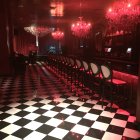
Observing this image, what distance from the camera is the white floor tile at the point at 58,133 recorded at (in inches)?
116

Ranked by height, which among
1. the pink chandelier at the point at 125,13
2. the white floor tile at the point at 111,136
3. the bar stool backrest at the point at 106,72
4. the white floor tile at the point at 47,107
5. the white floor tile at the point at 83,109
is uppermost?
the pink chandelier at the point at 125,13

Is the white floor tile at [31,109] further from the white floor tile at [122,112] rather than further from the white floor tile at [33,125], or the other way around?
the white floor tile at [122,112]

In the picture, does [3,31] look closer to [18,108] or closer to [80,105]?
[18,108]

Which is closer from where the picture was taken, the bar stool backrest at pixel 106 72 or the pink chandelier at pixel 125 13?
the bar stool backrest at pixel 106 72

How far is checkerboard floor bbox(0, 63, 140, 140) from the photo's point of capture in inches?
118

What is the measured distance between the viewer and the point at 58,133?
304cm

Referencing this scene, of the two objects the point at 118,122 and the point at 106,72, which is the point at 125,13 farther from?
the point at 118,122

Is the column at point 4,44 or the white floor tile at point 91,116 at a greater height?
the column at point 4,44

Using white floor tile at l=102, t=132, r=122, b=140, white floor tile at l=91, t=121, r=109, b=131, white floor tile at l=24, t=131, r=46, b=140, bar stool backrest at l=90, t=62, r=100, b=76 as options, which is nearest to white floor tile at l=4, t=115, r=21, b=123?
white floor tile at l=24, t=131, r=46, b=140

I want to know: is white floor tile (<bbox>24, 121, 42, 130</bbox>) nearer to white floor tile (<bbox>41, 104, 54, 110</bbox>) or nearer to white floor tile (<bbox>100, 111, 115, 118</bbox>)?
white floor tile (<bbox>41, 104, 54, 110</bbox>)

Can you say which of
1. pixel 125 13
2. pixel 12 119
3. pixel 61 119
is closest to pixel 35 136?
pixel 61 119

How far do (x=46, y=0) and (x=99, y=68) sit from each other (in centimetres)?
341

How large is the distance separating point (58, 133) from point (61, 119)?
24.0 inches

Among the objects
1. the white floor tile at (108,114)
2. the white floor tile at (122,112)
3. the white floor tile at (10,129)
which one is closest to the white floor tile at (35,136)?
the white floor tile at (10,129)
